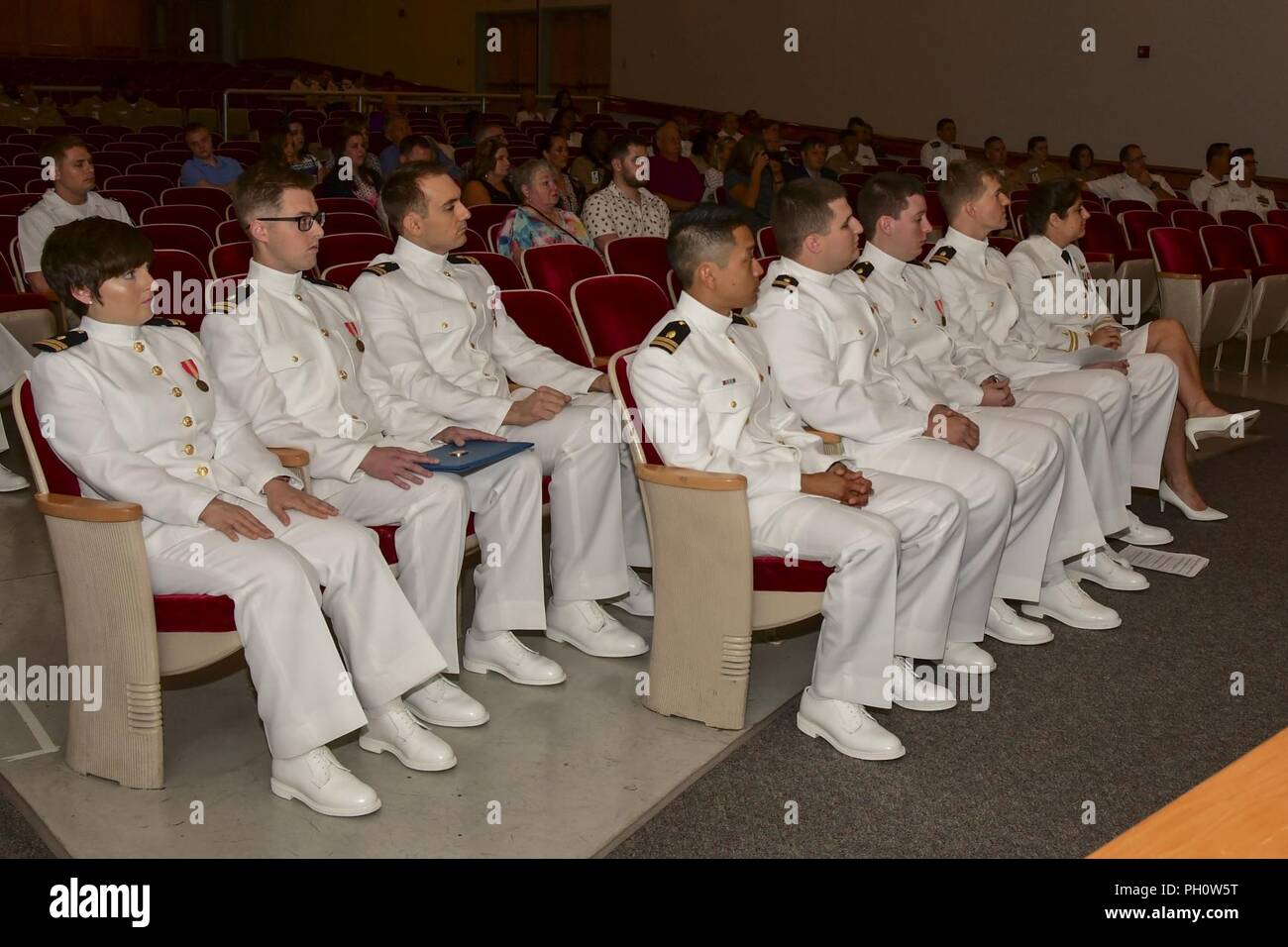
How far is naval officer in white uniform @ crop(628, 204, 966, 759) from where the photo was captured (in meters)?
2.79

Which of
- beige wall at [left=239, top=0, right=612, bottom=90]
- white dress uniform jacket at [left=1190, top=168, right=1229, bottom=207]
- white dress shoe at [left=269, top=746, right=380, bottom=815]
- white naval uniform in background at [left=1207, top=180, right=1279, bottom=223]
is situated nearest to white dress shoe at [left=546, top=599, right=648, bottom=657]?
white dress shoe at [left=269, top=746, right=380, bottom=815]

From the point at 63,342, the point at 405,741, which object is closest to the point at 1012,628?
the point at 405,741

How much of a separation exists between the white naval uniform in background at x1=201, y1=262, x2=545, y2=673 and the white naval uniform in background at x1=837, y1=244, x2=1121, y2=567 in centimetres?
113

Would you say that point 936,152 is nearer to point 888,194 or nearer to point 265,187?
point 888,194

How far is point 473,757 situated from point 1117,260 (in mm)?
5580

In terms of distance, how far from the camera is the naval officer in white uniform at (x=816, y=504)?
2.79 m

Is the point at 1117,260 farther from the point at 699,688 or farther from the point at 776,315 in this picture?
the point at 699,688

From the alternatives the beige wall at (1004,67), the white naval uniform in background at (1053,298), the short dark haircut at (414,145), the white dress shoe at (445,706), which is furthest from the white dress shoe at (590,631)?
the beige wall at (1004,67)

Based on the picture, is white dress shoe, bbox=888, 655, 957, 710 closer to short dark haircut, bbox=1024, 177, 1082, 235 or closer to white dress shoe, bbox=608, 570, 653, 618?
white dress shoe, bbox=608, 570, 653, 618

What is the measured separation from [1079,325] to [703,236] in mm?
2160

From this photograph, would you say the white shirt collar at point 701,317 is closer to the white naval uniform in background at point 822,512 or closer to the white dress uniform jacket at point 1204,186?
the white naval uniform in background at point 822,512

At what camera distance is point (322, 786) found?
8.23 ft

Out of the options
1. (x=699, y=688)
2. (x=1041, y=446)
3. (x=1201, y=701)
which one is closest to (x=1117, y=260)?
(x=1041, y=446)

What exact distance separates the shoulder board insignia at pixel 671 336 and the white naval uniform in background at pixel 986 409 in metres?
0.66
